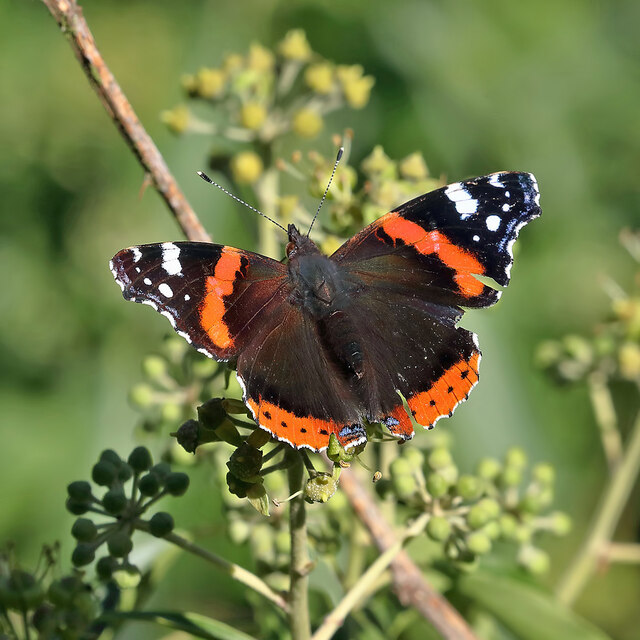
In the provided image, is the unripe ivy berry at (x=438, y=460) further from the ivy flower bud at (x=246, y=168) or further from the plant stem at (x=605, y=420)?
the ivy flower bud at (x=246, y=168)

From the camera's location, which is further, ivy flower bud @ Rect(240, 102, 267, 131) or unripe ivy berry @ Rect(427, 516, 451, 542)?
ivy flower bud @ Rect(240, 102, 267, 131)

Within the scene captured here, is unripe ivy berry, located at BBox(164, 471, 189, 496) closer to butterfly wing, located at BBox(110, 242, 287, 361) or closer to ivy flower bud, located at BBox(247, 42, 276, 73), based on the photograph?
butterfly wing, located at BBox(110, 242, 287, 361)

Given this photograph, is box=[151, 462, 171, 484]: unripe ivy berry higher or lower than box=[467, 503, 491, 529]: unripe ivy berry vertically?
lower

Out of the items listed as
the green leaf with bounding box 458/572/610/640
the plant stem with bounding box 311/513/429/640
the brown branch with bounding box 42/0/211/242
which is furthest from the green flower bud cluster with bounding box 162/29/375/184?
the green leaf with bounding box 458/572/610/640

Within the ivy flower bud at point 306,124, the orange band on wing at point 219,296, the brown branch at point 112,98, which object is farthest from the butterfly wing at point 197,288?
the ivy flower bud at point 306,124

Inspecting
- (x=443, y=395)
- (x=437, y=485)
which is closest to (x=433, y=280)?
(x=443, y=395)

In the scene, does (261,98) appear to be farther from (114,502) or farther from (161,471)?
(114,502)

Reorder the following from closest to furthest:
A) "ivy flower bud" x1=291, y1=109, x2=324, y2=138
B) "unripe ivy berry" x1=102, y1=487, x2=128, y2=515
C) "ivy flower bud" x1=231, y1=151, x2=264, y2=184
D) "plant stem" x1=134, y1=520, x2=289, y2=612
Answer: "plant stem" x1=134, y1=520, x2=289, y2=612, "unripe ivy berry" x1=102, y1=487, x2=128, y2=515, "ivy flower bud" x1=231, y1=151, x2=264, y2=184, "ivy flower bud" x1=291, y1=109, x2=324, y2=138

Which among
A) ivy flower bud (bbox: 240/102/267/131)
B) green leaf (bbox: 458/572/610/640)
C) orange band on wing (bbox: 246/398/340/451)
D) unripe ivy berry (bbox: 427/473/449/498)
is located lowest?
green leaf (bbox: 458/572/610/640)
